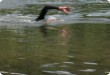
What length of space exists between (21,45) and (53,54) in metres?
1.69

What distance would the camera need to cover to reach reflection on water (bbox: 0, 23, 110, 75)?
27.1 ft

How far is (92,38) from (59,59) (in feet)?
10.7

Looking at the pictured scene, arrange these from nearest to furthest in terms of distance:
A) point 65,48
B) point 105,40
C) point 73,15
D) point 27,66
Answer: point 27,66, point 65,48, point 105,40, point 73,15

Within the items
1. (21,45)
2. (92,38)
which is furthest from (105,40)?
(21,45)

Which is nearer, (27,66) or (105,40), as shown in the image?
(27,66)

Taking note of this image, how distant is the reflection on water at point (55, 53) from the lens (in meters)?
8.27

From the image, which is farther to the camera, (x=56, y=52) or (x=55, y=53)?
(x=56, y=52)

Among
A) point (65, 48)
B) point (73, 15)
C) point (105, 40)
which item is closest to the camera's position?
point (65, 48)

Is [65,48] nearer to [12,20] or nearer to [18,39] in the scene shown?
[18,39]

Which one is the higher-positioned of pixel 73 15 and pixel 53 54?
pixel 53 54

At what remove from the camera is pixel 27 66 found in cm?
859

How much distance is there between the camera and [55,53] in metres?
9.90

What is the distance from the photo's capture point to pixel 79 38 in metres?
12.4

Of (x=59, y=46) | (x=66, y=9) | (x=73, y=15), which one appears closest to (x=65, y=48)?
(x=59, y=46)
